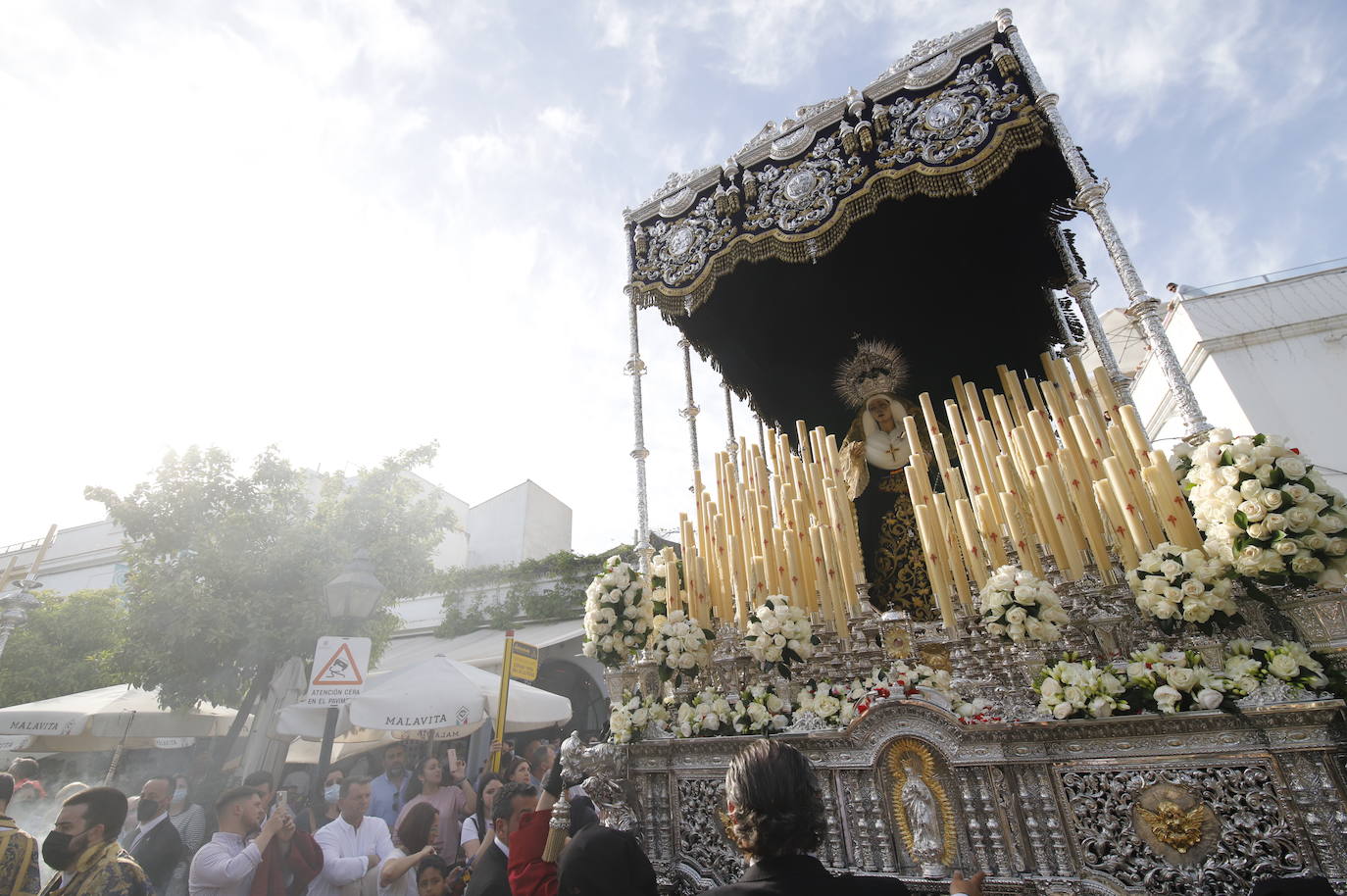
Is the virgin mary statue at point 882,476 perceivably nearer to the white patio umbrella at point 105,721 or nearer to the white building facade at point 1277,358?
the white building facade at point 1277,358

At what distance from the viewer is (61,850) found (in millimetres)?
3590

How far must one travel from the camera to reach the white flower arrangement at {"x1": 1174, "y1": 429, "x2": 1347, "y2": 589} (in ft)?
9.47

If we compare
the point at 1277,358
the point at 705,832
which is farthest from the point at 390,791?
the point at 1277,358

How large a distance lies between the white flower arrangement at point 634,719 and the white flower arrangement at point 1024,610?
7.41 feet

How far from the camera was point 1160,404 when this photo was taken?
16.9 meters

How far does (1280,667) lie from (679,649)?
330 centimetres

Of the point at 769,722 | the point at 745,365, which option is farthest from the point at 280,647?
the point at 769,722

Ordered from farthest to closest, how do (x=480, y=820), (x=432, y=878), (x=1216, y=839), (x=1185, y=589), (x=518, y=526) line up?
(x=518, y=526) < (x=480, y=820) < (x=432, y=878) < (x=1185, y=589) < (x=1216, y=839)

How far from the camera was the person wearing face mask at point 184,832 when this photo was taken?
5570mm

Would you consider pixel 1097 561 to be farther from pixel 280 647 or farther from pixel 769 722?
pixel 280 647

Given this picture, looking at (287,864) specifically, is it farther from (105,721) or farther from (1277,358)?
(1277,358)

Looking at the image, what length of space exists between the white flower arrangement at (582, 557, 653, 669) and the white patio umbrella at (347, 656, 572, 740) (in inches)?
116

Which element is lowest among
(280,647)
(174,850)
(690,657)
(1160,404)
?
(174,850)

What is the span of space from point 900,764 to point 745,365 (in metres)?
5.52
